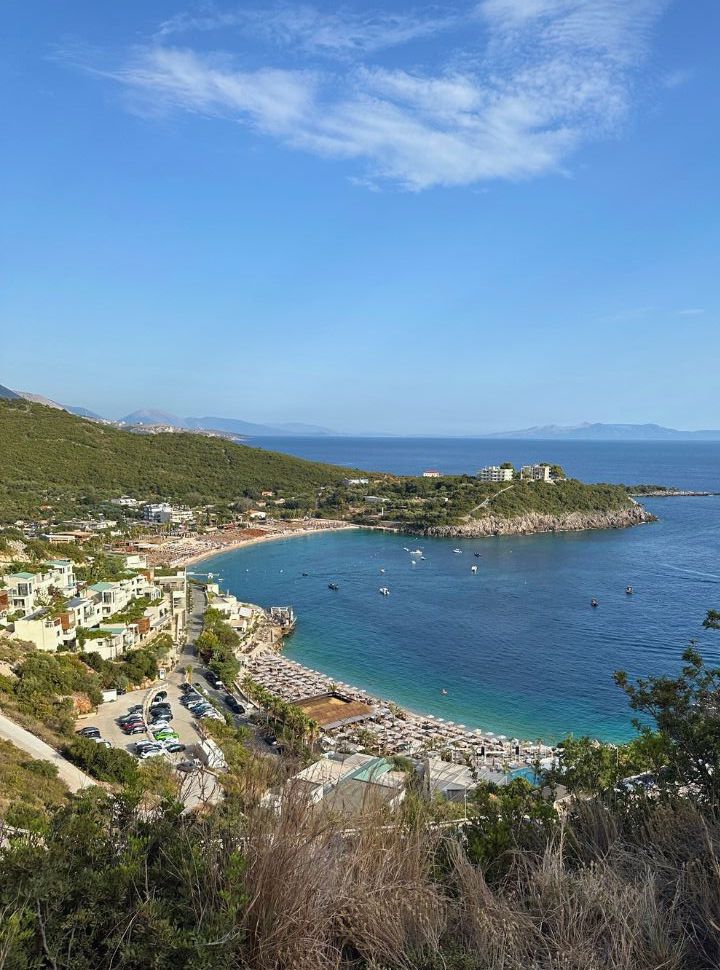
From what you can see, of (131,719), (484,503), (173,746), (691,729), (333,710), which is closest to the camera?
(691,729)

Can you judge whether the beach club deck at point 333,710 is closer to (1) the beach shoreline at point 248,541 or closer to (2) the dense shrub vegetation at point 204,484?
(1) the beach shoreline at point 248,541

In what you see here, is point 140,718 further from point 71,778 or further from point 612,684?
point 612,684

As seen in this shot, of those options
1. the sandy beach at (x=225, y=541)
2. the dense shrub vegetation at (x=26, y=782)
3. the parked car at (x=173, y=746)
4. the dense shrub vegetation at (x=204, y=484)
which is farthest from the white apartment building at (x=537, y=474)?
the dense shrub vegetation at (x=26, y=782)

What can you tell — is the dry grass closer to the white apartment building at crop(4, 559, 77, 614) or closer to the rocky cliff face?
the white apartment building at crop(4, 559, 77, 614)

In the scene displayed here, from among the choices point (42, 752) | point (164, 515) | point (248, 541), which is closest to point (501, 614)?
point (42, 752)

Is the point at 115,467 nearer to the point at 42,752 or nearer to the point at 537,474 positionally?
the point at 537,474
